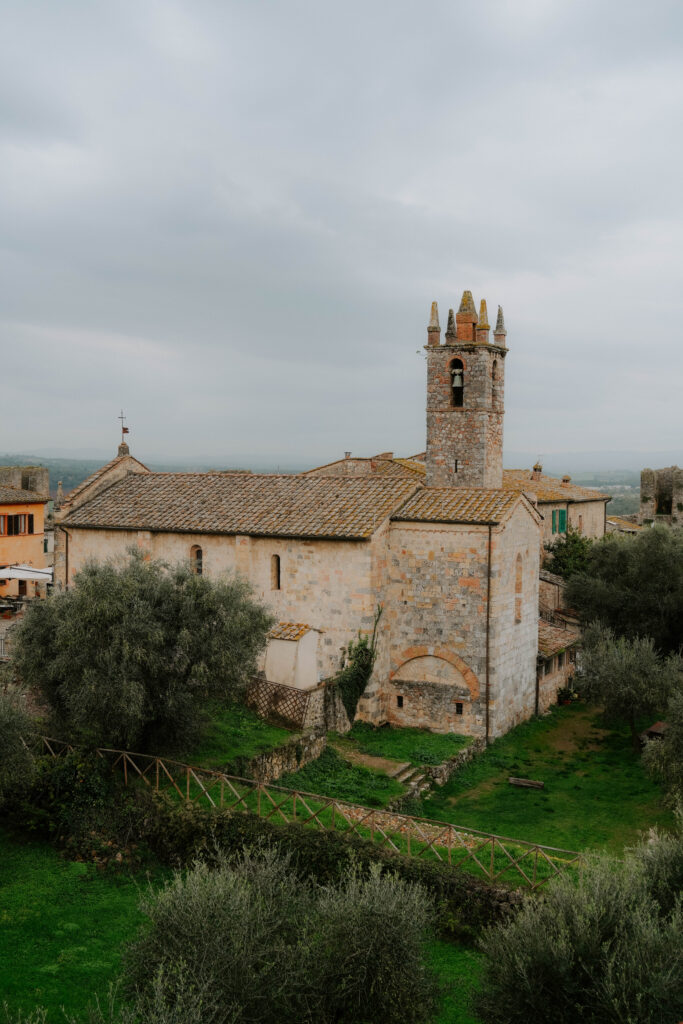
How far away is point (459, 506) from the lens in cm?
2459

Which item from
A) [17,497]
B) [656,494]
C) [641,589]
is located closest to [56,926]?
[641,589]

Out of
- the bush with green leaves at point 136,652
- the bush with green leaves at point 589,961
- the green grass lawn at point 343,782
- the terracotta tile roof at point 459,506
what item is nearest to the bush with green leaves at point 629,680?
the terracotta tile roof at point 459,506

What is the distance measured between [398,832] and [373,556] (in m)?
9.26

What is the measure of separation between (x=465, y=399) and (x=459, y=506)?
4.60 meters

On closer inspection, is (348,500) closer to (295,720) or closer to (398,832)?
(295,720)

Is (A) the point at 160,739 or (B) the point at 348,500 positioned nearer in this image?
(A) the point at 160,739

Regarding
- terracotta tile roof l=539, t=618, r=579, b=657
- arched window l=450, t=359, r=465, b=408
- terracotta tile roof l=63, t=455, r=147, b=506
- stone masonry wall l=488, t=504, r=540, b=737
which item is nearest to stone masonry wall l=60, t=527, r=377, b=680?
stone masonry wall l=488, t=504, r=540, b=737

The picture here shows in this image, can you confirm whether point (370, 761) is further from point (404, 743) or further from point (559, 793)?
point (559, 793)

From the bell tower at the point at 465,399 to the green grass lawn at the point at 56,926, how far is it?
17.1 m

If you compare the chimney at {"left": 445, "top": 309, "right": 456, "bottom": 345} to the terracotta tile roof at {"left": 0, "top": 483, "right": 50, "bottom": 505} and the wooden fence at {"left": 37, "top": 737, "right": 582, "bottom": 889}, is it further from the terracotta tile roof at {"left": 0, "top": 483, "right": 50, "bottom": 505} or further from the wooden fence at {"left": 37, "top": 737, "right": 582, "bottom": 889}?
the terracotta tile roof at {"left": 0, "top": 483, "right": 50, "bottom": 505}

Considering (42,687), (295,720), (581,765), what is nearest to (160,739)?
(42,687)

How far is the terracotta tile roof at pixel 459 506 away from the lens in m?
23.8

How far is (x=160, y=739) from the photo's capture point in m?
17.9

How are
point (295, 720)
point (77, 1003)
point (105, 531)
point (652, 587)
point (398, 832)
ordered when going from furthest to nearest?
point (652, 587), point (105, 531), point (295, 720), point (398, 832), point (77, 1003)
